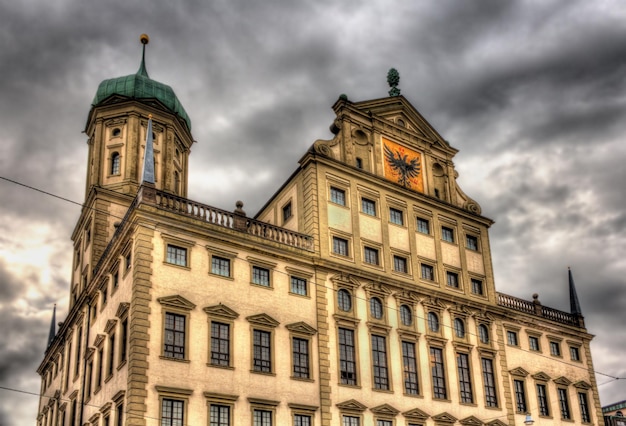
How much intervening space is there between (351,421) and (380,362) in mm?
4340

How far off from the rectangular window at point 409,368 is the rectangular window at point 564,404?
14.8m

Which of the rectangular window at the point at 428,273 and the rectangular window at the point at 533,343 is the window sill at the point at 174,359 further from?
the rectangular window at the point at 533,343

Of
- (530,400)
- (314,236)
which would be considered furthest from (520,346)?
(314,236)

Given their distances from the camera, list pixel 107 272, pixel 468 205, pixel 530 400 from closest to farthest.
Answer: pixel 107 272, pixel 530 400, pixel 468 205

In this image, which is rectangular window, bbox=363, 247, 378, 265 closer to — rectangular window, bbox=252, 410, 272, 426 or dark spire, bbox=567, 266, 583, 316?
rectangular window, bbox=252, 410, 272, 426

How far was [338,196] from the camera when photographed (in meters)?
45.7

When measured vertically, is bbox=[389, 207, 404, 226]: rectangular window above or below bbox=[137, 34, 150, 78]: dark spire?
below

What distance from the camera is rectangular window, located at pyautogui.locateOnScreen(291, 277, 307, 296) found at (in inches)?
1599

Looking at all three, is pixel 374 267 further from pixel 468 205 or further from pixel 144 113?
pixel 144 113

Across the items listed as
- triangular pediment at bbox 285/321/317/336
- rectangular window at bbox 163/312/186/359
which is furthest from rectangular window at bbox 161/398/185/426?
triangular pediment at bbox 285/321/317/336

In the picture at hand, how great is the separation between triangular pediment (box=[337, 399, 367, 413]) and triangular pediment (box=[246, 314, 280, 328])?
562 centimetres

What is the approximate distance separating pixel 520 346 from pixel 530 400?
3.74 meters

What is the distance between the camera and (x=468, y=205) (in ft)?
175

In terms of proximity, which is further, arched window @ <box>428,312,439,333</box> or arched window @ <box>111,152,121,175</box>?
arched window @ <box>111,152,121,175</box>
